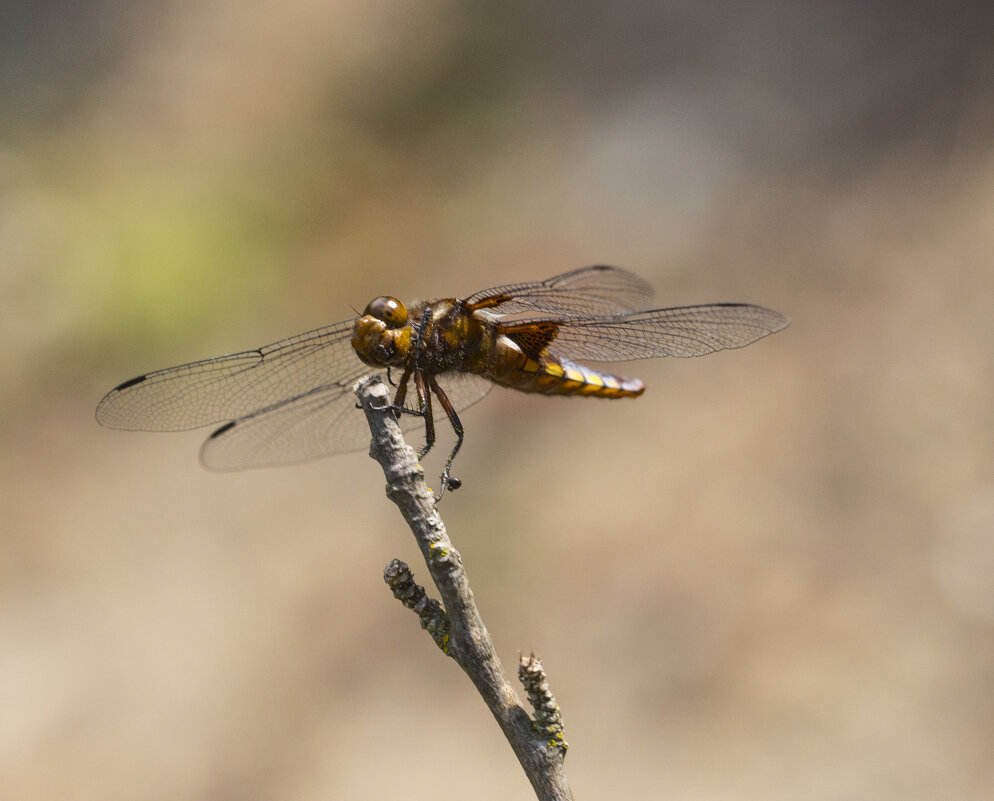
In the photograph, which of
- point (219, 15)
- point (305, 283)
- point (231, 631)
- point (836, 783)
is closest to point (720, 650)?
point (836, 783)

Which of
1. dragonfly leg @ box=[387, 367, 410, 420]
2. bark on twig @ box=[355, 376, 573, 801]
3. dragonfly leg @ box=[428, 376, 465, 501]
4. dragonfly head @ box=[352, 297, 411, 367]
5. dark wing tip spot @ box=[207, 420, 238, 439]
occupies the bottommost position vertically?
bark on twig @ box=[355, 376, 573, 801]

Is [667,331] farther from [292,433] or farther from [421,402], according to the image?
[292,433]

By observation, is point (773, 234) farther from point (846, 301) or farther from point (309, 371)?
point (309, 371)

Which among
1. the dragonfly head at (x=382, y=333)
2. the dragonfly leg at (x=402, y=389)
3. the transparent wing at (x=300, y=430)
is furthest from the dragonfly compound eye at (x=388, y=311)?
the transparent wing at (x=300, y=430)

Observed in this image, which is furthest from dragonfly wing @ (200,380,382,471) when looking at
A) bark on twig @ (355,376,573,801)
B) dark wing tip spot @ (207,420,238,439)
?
bark on twig @ (355,376,573,801)

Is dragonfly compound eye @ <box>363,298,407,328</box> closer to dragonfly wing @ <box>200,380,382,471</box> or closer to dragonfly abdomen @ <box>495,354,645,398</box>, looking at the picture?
dragonfly abdomen @ <box>495,354,645,398</box>

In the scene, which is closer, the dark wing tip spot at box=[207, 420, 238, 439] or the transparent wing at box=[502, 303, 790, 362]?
the transparent wing at box=[502, 303, 790, 362]
